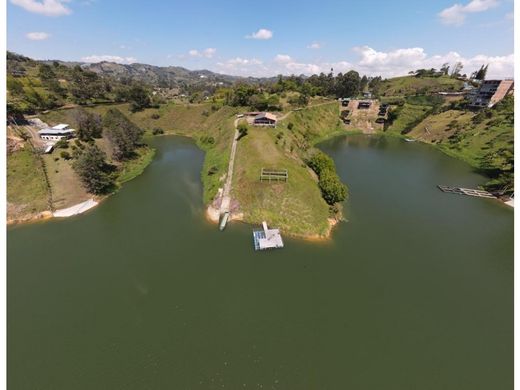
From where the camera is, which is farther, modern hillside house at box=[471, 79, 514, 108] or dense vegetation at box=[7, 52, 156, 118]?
modern hillside house at box=[471, 79, 514, 108]

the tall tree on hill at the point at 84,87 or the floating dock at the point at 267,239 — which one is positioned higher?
the tall tree on hill at the point at 84,87

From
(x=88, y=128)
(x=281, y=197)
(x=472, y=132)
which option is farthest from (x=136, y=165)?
(x=472, y=132)

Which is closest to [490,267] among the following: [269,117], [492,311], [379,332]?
[492,311]

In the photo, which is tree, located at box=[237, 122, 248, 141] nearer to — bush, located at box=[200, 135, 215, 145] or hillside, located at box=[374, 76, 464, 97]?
bush, located at box=[200, 135, 215, 145]

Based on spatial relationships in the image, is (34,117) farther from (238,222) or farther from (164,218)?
(238,222)

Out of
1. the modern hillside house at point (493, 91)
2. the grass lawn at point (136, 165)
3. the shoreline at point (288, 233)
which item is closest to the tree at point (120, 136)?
the grass lawn at point (136, 165)

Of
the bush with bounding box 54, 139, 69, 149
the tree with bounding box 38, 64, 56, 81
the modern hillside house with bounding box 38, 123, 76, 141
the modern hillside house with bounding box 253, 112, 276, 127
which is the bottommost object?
the bush with bounding box 54, 139, 69, 149

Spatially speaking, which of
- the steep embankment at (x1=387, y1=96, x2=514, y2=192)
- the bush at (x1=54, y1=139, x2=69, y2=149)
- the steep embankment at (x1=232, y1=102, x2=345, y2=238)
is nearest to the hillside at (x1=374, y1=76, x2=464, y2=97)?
the steep embankment at (x1=387, y1=96, x2=514, y2=192)

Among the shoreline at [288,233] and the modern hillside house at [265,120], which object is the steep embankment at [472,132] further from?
the modern hillside house at [265,120]
